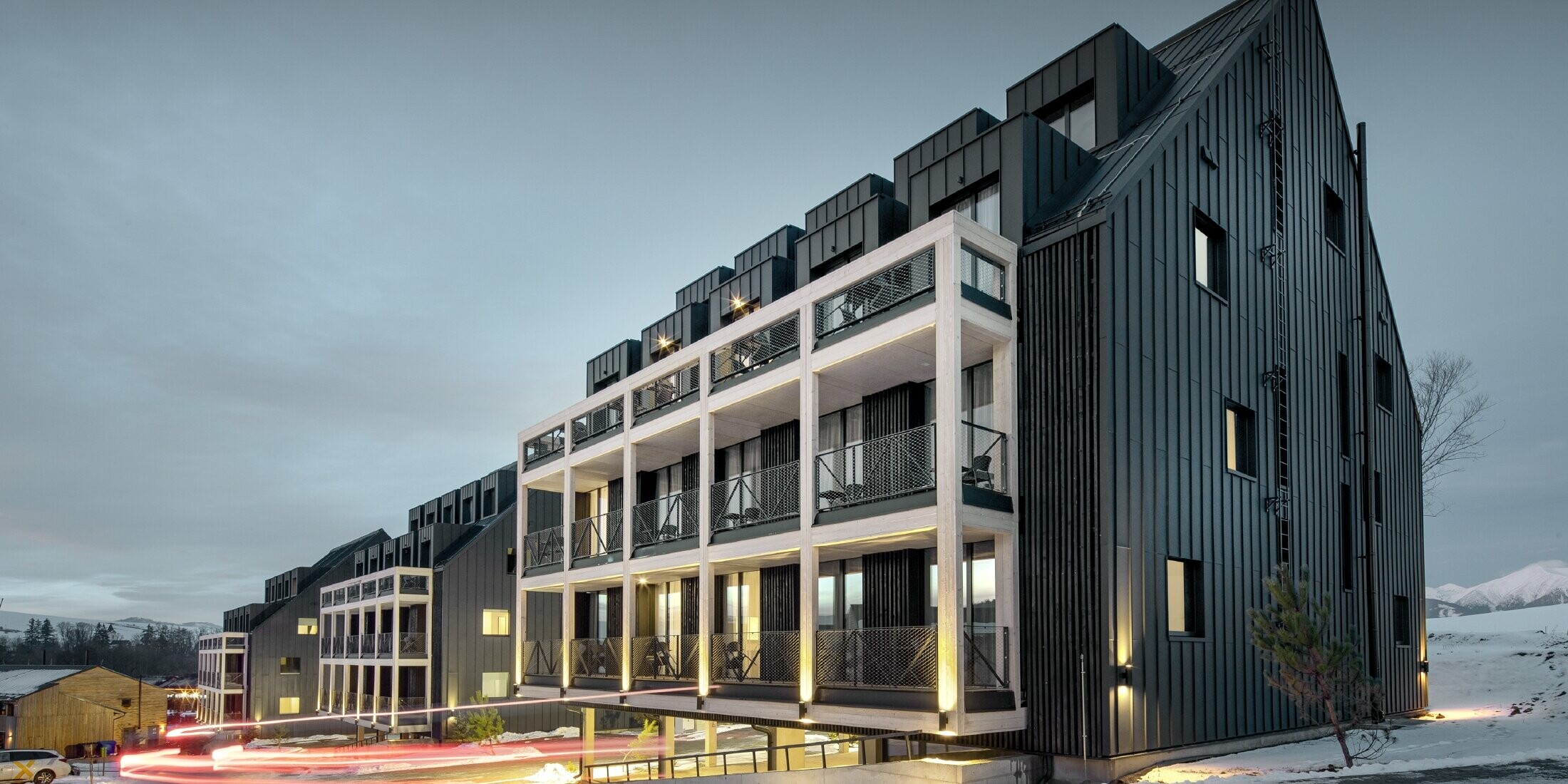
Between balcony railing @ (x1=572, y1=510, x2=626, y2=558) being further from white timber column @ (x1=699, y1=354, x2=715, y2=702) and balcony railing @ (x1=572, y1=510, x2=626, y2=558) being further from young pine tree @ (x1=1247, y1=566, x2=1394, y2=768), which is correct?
young pine tree @ (x1=1247, y1=566, x2=1394, y2=768)

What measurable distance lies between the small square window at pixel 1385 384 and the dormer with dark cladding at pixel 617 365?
70.3 ft

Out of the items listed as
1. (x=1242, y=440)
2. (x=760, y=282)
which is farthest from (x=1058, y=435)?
(x=760, y=282)

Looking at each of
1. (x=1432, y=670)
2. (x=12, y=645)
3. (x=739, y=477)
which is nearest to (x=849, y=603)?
(x=739, y=477)

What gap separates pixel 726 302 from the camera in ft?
97.8

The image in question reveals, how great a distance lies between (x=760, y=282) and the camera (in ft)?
92.6

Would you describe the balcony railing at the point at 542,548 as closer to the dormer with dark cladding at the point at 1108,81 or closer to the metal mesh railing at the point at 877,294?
the metal mesh railing at the point at 877,294

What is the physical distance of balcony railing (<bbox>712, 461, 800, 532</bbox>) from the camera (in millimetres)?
22672

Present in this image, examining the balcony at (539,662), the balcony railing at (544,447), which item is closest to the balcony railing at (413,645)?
the balcony at (539,662)

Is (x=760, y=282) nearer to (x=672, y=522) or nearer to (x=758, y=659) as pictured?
(x=672, y=522)

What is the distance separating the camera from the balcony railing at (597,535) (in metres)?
29.3

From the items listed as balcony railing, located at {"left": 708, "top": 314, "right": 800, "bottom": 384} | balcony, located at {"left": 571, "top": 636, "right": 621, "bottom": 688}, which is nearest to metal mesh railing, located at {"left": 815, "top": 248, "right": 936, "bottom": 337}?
balcony railing, located at {"left": 708, "top": 314, "right": 800, "bottom": 384}

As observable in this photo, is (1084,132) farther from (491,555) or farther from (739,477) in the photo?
(491,555)

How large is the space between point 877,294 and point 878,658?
21.4ft

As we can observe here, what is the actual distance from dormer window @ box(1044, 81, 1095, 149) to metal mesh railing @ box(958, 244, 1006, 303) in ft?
14.3
